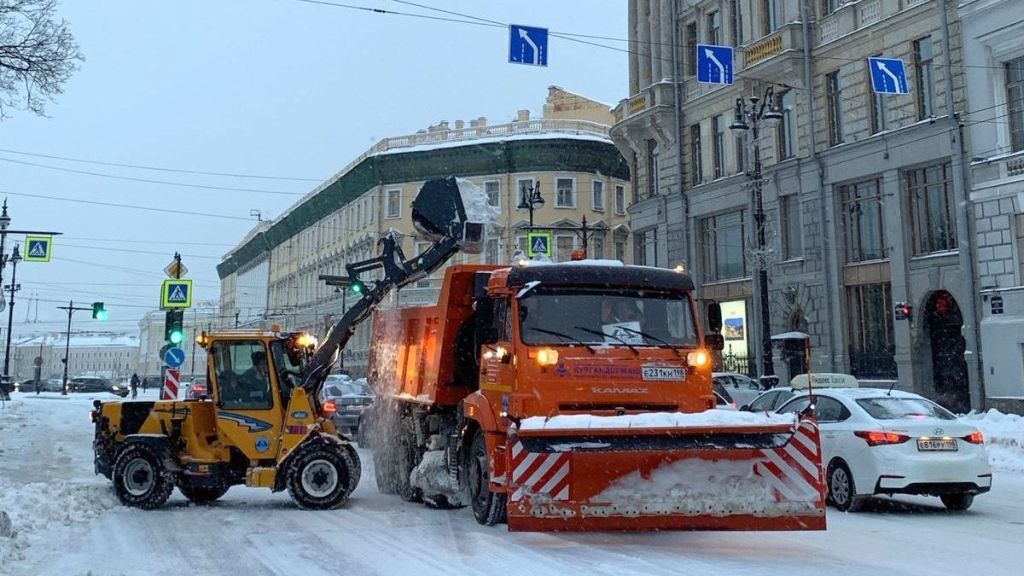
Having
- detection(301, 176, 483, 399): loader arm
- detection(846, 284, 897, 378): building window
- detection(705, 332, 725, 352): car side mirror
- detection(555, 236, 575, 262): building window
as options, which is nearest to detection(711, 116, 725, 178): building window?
detection(846, 284, 897, 378): building window

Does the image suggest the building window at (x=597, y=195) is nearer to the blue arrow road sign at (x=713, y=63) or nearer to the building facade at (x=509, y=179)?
the building facade at (x=509, y=179)

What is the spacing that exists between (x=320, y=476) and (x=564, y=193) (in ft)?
144

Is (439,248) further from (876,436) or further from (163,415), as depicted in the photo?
(876,436)

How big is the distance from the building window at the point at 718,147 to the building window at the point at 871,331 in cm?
791

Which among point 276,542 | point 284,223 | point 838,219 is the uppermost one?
point 284,223

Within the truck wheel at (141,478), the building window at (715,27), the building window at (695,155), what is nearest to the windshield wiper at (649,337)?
the truck wheel at (141,478)

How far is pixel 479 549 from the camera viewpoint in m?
8.66

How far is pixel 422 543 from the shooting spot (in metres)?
9.15

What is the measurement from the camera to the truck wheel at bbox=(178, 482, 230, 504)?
491 inches

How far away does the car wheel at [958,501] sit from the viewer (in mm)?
11266

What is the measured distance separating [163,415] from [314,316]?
5443 cm


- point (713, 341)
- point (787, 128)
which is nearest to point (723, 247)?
point (787, 128)

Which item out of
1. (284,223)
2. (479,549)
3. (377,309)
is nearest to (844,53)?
(377,309)

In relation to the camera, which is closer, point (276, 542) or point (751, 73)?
point (276, 542)
